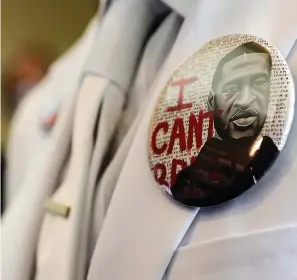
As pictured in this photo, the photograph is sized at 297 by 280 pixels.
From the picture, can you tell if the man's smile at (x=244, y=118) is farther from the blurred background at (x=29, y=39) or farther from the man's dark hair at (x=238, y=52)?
the blurred background at (x=29, y=39)

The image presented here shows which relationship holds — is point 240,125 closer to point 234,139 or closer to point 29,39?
point 234,139

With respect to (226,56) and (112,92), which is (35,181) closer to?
(112,92)

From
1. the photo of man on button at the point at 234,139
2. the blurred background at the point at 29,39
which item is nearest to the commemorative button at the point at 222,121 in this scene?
the photo of man on button at the point at 234,139

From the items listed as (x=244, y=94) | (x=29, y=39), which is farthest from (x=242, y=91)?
(x=29, y=39)

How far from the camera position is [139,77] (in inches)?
18.5

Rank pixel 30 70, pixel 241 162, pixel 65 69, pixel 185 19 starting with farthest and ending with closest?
pixel 30 70, pixel 65 69, pixel 185 19, pixel 241 162

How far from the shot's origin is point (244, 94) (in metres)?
0.34

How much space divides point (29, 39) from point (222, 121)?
0.79 metres

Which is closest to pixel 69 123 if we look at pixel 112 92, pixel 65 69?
pixel 112 92

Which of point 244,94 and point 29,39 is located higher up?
point 29,39

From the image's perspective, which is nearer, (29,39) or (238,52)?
(238,52)

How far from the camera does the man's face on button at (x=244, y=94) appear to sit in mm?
332

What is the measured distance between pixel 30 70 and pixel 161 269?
756 mm

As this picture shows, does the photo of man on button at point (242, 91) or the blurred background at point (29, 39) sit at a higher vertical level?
the blurred background at point (29, 39)
